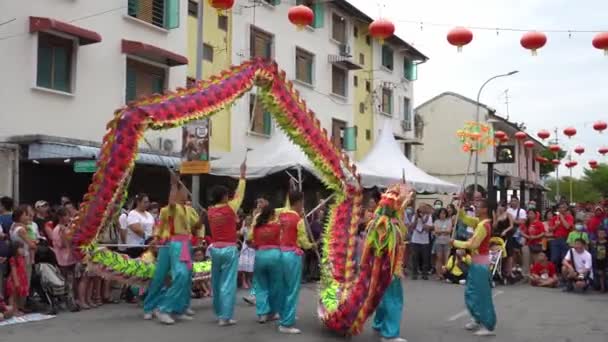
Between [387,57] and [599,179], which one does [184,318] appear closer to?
[387,57]

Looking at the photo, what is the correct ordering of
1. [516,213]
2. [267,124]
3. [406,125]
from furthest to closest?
[406,125]
[267,124]
[516,213]

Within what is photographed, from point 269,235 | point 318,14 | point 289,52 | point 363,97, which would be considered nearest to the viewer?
point 269,235

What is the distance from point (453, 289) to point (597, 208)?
3592 mm

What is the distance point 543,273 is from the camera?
13.9 m

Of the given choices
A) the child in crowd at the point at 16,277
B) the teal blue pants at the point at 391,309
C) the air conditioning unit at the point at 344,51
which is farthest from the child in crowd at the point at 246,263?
the air conditioning unit at the point at 344,51

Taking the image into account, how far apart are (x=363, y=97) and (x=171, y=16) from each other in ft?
41.3

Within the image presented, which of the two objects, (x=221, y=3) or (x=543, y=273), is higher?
(x=221, y=3)

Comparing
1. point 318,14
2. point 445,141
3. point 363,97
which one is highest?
point 318,14

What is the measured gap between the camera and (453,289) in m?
12.8

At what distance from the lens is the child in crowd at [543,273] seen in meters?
13.6

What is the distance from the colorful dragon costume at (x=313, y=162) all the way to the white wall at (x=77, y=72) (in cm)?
611

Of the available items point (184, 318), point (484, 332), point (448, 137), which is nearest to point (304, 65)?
point (184, 318)

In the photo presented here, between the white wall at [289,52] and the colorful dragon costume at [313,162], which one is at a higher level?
the white wall at [289,52]

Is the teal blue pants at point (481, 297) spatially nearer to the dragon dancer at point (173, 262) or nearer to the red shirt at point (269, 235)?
the red shirt at point (269, 235)
